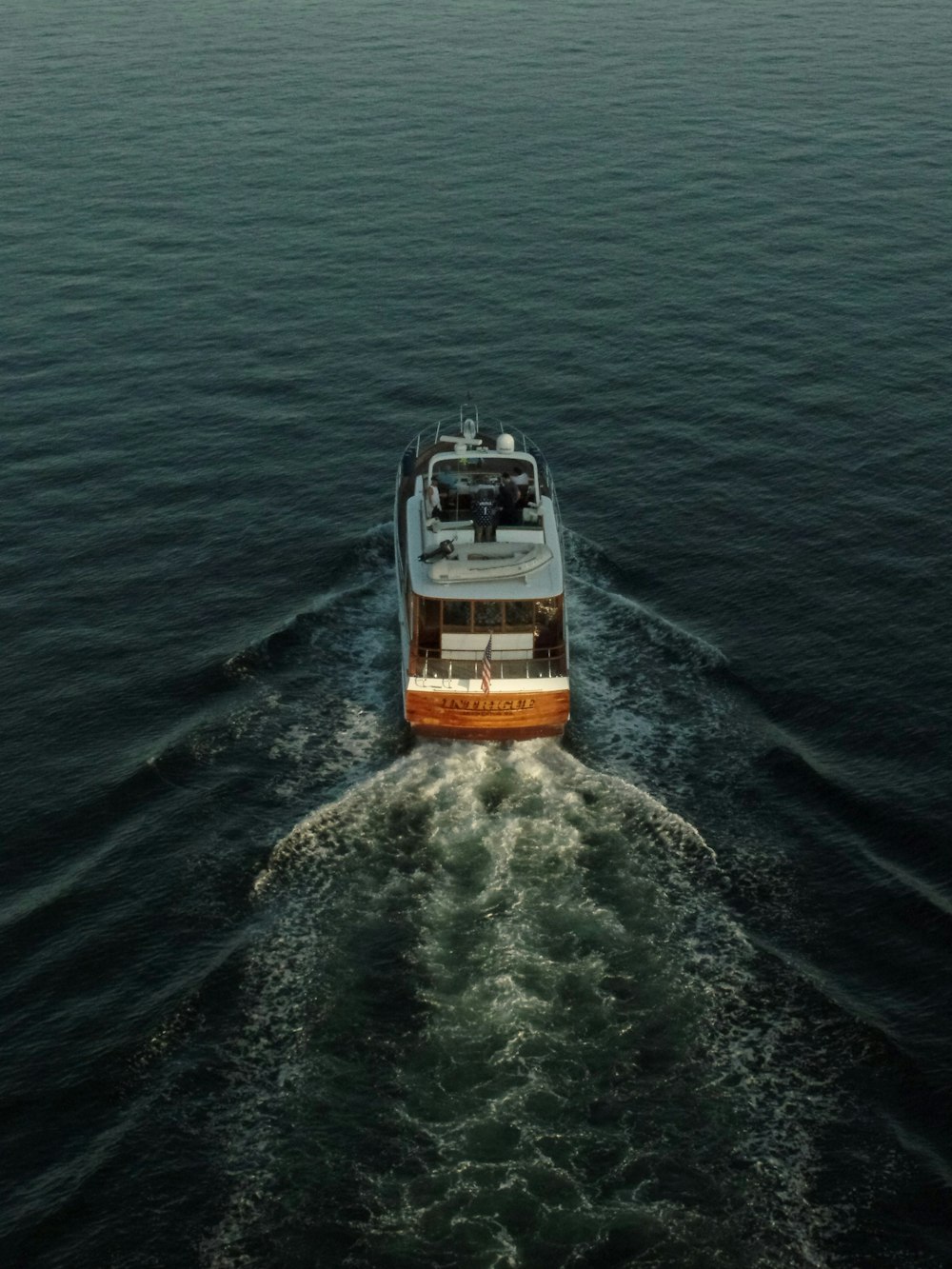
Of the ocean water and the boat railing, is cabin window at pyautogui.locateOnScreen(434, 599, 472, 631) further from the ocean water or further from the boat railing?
the ocean water

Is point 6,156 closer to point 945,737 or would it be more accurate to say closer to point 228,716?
point 228,716

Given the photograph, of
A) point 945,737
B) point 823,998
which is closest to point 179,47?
point 945,737

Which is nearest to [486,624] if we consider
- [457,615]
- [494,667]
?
[457,615]

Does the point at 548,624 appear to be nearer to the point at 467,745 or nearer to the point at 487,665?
the point at 487,665

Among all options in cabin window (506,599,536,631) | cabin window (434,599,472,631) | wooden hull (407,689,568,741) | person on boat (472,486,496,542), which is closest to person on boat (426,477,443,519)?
person on boat (472,486,496,542)

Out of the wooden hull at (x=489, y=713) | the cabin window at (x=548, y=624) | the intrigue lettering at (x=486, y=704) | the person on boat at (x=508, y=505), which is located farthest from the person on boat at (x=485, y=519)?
the intrigue lettering at (x=486, y=704)
